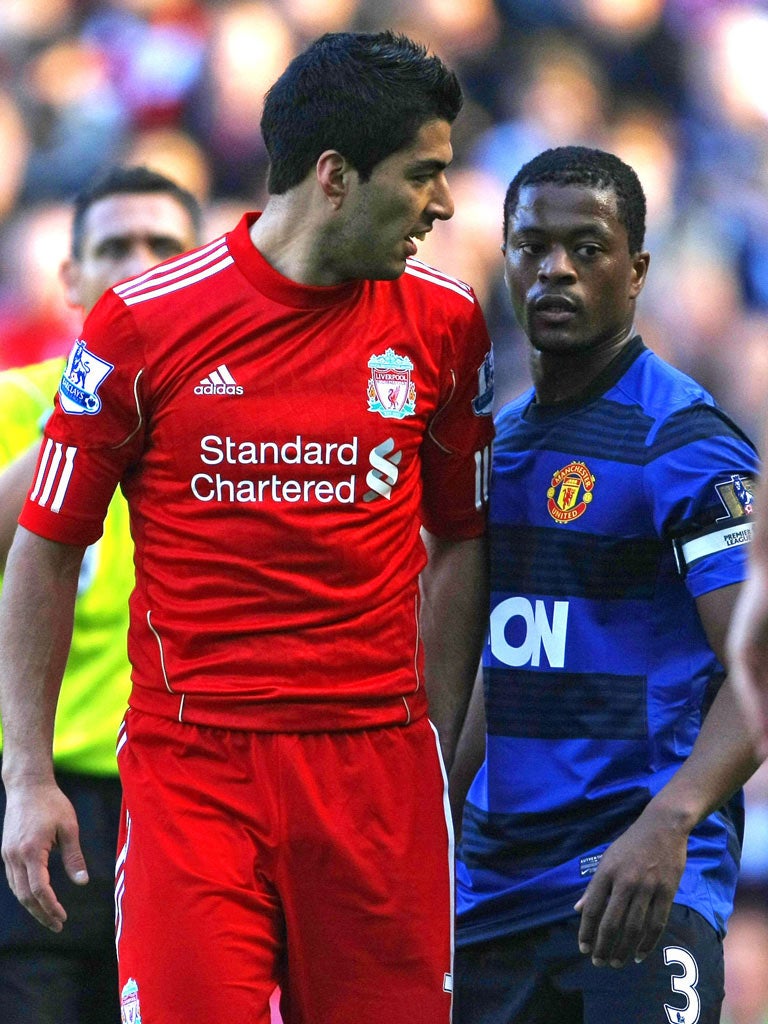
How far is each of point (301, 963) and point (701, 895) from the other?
2.24 feet

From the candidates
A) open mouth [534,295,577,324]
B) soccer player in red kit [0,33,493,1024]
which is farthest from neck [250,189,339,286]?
open mouth [534,295,577,324]

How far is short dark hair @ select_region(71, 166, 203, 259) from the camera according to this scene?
4.12 m

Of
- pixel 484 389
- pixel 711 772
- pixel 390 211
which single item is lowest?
pixel 711 772

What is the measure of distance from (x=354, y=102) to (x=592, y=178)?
1.57ft

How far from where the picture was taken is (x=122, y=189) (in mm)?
4125

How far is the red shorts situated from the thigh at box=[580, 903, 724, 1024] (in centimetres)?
27

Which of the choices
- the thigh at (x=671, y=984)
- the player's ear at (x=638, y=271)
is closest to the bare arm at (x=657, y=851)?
the thigh at (x=671, y=984)

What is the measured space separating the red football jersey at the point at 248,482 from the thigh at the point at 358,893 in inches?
3.0

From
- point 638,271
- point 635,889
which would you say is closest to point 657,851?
point 635,889

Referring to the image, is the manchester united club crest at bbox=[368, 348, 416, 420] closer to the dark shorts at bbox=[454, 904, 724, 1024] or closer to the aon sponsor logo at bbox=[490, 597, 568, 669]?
the aon sponsor logo at bbox=[490, 597, 568, 669]

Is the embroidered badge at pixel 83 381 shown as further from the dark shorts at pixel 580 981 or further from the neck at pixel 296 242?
the dark shorts at pixel 580 981

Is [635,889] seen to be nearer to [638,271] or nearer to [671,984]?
[671,984]

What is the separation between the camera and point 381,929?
264 centimetres

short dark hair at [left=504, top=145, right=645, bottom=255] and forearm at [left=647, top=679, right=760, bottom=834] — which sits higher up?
short dark hair at [left=504, top=145, right=645, bottom=255]
